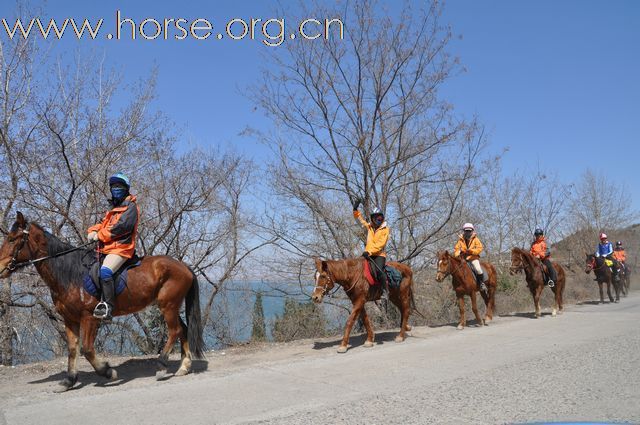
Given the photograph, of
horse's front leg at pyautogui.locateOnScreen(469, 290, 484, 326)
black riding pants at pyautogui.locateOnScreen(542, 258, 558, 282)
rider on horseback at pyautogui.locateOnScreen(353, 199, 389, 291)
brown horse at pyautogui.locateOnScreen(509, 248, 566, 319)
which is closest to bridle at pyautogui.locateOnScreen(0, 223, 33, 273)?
rider on horseback at pyautogui.locateOnScreen(353, 199, 389, 291)

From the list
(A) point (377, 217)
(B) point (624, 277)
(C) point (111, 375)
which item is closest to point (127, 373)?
(C) point (111, 375)

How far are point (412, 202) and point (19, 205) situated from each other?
1049 centimetres

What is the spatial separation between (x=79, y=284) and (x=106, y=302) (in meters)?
0.53

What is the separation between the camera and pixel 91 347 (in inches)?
292

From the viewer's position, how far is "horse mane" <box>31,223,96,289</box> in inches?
298

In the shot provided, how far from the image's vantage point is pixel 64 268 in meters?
7.59

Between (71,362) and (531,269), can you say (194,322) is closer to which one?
(71,362)

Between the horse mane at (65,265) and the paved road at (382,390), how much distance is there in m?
1.55

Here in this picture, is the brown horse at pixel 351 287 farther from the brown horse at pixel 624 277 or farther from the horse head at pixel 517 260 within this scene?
the brown horse at pixel 624 277

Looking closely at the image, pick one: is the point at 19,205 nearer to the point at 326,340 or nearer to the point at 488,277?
the point at 326,340

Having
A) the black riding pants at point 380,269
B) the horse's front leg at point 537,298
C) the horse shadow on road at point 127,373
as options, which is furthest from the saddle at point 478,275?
the horse shadow on road at point 127,373

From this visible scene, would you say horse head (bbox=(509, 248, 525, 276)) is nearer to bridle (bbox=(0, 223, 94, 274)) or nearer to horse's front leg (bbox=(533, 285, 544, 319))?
horse's front leg (bbox=(533, 285, 544, 319))

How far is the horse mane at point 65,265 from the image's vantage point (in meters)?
7.57

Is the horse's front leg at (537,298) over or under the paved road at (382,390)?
over
